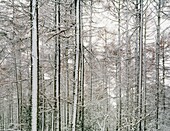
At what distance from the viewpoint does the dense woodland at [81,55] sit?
7836 mm

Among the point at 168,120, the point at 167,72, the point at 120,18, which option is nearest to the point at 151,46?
the point at 167,72

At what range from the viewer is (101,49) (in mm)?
21875

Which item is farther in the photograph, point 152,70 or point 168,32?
point 152,70

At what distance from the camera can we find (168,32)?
21.7m

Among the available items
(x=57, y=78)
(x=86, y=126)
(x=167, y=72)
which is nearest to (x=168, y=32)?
(x=167, y=72)

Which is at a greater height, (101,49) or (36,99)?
(101,49)

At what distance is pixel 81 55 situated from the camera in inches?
376

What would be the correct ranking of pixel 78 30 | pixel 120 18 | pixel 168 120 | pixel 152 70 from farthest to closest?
pixel 152 70 → pixel 168 120 → pixel 120 18 → pixel 78 30

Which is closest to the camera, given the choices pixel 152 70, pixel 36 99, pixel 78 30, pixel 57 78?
pixel 36 99

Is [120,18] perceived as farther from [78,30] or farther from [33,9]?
[33,9]

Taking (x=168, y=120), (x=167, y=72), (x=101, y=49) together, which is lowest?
(x=168, y=120)

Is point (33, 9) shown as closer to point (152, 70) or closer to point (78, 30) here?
point (78, 30)

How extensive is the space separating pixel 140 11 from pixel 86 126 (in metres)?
7.04

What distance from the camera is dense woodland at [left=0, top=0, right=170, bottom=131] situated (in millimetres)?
7836
